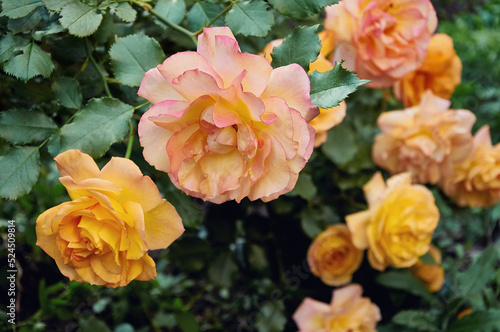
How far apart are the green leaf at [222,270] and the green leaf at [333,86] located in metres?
0.62

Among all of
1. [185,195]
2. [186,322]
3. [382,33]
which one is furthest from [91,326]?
[382,33]

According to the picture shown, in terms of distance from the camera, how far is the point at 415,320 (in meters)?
0.96

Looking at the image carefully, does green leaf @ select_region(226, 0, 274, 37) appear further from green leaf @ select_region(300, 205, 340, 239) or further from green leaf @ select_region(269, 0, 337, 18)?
green leaf @ select_region(300, 205, 340, 239)

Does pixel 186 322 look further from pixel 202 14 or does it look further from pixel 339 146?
pixel 202 14

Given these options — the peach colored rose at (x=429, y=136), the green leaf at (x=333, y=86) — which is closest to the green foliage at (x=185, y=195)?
the green leaf at (x=333, y=86)

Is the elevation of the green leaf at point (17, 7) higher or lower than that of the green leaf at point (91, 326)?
higher

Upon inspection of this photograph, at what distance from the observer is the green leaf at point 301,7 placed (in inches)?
21.5

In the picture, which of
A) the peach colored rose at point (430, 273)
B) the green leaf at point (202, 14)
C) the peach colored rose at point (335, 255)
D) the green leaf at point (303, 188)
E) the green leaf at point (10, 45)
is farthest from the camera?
the peach colored rose at point (430, 273)

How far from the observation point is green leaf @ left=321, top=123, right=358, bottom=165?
0.98 metres

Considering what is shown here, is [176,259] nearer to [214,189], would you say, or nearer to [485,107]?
[214,189]

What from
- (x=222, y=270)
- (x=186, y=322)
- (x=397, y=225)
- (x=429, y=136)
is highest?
(x=429, y=136)

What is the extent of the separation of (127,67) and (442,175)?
2.35 ft

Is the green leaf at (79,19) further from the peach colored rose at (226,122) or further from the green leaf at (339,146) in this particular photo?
the green leaf at (339,146)

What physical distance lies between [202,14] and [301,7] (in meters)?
0.18
